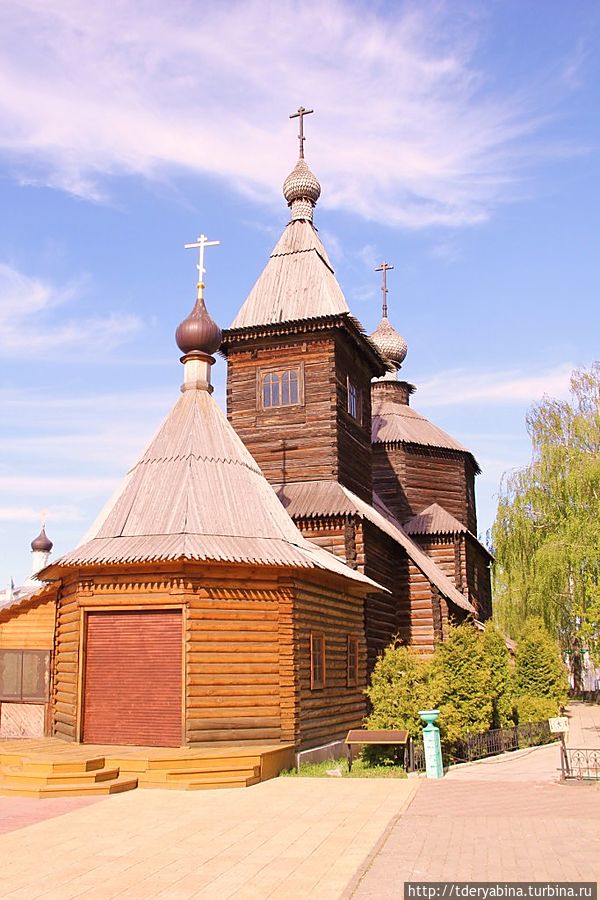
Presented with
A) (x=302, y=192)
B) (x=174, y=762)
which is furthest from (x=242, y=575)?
(x=302, y=192)

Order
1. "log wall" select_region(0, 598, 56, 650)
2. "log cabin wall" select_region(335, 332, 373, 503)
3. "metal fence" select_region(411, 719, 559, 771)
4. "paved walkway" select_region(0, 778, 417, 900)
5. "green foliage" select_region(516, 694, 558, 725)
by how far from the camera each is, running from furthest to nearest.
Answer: "log cabin wall" select_region(335, 332, 373, 503) < "green foliage" select_region(516, 694, 558, 725) < "log wall" select_region(0, 598, 56, 650) < "metal fence" select_region(411, 719, 559, 771) < "paved walkway" select_region(0, 778, 417, 900)

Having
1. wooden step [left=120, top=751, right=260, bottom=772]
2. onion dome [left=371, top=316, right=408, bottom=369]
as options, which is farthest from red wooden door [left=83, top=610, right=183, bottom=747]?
onion dome [left=371, top=316, right=408, bottom=369]

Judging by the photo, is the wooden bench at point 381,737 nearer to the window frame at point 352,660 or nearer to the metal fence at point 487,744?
the metal fence at point 487,744

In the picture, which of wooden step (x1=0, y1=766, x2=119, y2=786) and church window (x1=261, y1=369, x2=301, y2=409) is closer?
wooden step (x1=0, y1=766, x2=119, y2=786)

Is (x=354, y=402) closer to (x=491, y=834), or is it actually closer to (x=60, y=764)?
(x=60, y=764)

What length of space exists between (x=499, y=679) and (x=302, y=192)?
15530mm

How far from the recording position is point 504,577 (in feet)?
98.6

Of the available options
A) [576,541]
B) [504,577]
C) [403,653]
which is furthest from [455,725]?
[504,577]

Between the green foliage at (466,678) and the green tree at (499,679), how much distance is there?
0.91 meters

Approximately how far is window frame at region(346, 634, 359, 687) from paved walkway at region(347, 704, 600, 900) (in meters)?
4.39

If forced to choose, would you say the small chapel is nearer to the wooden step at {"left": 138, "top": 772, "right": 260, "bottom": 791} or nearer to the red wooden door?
the red wooden door

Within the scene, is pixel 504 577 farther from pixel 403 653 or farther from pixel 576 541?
pixel 403 653

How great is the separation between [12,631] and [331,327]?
1111 centimetres

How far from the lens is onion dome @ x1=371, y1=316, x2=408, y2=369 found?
36.7 m
